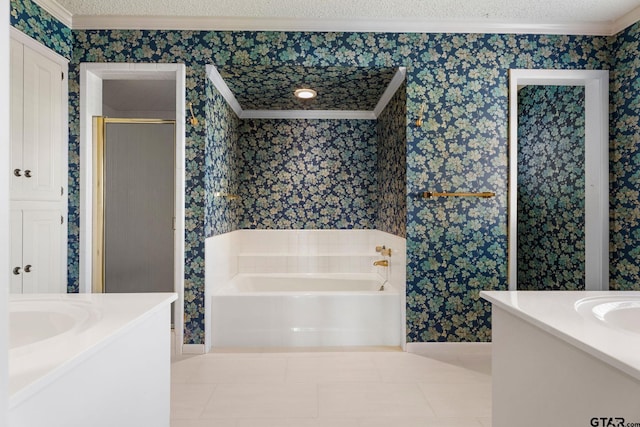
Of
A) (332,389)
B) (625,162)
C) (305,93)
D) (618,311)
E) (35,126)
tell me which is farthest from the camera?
(305,93)

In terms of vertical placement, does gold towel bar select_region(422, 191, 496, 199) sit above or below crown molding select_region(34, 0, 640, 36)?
below

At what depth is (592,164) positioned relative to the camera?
3.11m

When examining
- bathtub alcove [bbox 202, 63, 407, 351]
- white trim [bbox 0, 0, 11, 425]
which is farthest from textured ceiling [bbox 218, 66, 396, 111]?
white trim [bbox 0, 0, 11, 425]

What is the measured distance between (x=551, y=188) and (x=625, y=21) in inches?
53.3

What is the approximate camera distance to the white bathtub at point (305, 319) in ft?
10.6

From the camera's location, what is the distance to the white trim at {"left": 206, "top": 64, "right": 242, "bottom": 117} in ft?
10.2

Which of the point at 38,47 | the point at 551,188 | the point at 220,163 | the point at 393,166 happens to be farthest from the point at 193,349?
the point at 551,188

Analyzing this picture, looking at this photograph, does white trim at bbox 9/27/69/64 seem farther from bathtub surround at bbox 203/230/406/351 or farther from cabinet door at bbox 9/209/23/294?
bathtub surround at bbox 203/230/406/351

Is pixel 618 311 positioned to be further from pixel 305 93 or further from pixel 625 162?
pixel 305 93

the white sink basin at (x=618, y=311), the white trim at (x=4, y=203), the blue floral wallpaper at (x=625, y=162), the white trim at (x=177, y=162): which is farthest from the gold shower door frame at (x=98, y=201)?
the blue floral wallpaper at (x=625, y=162)

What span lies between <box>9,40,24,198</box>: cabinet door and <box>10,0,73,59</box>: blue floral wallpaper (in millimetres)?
174

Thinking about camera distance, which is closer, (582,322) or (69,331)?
(69,331)

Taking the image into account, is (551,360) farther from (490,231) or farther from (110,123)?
(110,123)

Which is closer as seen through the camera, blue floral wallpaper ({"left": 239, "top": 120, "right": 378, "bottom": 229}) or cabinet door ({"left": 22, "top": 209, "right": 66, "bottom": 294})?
cabinet door ({"left": 22, "top": 209, "right": 66, "bottom": 294})
